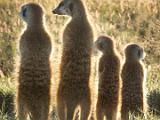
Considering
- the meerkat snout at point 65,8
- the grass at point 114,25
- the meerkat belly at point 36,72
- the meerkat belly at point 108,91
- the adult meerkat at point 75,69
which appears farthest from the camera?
the grass at point 114,25

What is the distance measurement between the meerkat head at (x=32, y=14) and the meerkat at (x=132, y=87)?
0.97 metres

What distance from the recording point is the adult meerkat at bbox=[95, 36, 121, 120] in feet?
22.6

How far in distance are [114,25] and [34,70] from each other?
6.33 metres

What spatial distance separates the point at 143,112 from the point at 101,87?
564 millimetres

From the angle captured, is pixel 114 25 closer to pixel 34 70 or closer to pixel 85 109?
pixel 85 109

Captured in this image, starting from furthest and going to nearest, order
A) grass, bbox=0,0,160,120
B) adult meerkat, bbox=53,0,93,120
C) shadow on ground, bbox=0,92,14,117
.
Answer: grass, bbox=0,0,160,120 → shadow on ground, bbox=0,92,14,117 → adult meerkat, bbox=53,0,93,120

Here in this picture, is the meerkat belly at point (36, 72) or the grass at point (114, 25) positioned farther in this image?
the grass at point (114, 25)

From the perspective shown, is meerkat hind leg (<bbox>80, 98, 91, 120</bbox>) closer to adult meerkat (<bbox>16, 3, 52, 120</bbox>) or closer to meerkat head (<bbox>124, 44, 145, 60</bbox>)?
adult meerkat (<bbox>16, 3, 52, 120</bbox>)

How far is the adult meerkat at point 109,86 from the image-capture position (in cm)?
688

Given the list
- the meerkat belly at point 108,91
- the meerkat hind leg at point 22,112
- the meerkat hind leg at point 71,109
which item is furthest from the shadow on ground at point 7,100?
the meerkat belly at point 108,91

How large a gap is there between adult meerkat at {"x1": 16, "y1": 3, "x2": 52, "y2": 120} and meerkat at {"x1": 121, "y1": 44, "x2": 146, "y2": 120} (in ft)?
2.56

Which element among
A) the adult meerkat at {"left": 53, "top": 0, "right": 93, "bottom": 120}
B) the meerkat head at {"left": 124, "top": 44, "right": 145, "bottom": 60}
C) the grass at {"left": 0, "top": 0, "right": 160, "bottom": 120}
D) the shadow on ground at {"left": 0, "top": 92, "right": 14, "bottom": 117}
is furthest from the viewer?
the grass at {"left": 0, "top": 0, "right": 160, "bottom": 120}

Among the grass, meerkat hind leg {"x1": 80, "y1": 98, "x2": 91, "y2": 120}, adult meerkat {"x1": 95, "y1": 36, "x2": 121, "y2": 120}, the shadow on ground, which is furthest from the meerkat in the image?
the grass

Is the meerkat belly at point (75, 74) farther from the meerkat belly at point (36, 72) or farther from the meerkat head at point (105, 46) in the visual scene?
the meerkat head at point (105, 46)
